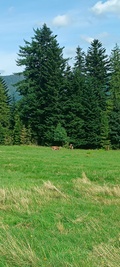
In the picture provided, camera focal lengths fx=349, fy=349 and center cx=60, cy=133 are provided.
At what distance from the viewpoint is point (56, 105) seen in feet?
163

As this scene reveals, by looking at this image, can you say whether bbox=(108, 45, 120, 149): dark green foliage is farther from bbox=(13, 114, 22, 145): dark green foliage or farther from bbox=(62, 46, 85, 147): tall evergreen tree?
bbox=(13, 114, 22, 145): dark green foliage

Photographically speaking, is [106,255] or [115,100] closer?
[106,255]

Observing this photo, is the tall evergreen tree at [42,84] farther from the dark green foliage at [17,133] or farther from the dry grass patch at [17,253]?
the dry grass patch at [17,253]

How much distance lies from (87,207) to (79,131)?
40.9 metres

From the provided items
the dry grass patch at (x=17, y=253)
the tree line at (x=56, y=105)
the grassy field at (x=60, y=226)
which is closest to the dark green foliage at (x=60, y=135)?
the tree line at (x=56, y=105)

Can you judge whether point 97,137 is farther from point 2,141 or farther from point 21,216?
point 21,216

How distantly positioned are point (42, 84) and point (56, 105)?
632 cm

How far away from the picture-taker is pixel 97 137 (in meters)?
49.7

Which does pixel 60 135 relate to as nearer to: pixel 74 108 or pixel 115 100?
pixel 74 108

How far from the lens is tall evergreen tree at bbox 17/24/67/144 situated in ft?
166

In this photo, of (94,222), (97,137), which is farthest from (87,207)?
(97,137)

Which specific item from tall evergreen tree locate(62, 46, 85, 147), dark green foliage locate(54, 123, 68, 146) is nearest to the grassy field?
dark green foliage locate(54, 123, 68, 146)

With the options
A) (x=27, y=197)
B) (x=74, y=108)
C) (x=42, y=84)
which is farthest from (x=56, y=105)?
(x=27, y=197)

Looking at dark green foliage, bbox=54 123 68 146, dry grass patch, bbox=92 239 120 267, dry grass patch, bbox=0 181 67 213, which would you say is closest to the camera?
dry grass patch, bbox=92 239 120 267
